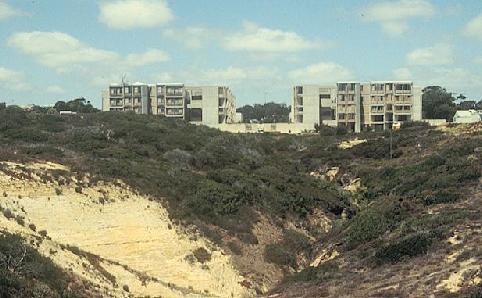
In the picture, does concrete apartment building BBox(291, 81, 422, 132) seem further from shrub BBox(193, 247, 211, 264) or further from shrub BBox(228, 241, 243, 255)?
shrub BBox(193, 247, 211, 264)

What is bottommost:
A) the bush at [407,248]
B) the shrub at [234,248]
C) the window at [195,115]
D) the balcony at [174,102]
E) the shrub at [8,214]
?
the shrub at [234,248]

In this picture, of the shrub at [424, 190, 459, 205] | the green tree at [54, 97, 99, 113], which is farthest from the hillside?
the green tree at [54, 97, 99, 113]

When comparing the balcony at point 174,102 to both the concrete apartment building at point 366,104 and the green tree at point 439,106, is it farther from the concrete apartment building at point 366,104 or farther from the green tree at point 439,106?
the green tree at point 439,106

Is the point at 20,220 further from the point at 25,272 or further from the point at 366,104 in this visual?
the point at 366,104

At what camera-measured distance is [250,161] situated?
2093 inches

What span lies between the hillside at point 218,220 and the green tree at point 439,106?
7892 centimetres

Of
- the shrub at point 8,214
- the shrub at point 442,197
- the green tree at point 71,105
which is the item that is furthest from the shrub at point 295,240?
the green tree at point 71,105

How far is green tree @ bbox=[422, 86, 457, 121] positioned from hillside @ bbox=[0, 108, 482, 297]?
78916 millimetres

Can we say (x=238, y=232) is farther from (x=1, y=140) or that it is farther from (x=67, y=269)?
(x=1, y=140)

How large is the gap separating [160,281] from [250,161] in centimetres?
2691

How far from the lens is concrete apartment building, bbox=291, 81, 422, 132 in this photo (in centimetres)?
11962

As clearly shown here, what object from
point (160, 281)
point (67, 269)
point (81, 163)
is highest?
point (81, 163)

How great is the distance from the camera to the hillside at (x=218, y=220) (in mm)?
24344

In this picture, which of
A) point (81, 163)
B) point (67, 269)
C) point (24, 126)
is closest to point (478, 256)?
point (67, 269)
